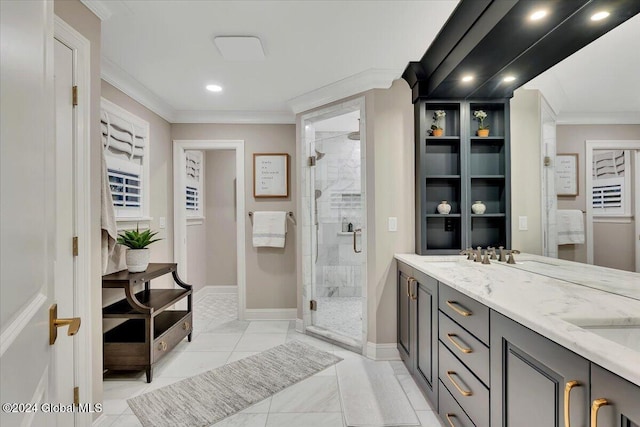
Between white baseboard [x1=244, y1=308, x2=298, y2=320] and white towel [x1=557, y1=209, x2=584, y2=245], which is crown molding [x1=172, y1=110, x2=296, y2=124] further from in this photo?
white towel [x1=557, y1=209, x2=584, y2=245]

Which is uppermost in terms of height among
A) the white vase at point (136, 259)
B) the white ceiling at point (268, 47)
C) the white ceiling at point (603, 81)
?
the white ceiling at point (268, 47)

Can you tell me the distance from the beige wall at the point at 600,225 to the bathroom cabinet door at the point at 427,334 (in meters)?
0.74

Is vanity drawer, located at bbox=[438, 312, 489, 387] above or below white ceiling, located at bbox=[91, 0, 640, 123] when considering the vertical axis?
below

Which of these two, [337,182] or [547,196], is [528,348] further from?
[337,182]

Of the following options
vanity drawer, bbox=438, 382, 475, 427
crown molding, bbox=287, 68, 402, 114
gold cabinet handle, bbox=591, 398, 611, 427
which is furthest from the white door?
crown molding, bbox=287, 68, 402, 114

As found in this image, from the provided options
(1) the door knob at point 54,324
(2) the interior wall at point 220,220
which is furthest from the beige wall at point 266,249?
(1) the door knob at point 54,324

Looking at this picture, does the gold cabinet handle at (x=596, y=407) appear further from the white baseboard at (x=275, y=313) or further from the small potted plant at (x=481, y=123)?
the white baseboard at (x=275, y=313)

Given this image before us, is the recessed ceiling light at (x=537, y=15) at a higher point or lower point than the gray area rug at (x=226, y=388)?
higher

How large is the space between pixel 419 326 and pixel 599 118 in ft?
4.98

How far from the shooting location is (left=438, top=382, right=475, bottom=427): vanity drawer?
1456 mm

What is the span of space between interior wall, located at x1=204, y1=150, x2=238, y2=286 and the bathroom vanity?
137 inches

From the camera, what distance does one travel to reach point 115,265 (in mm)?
2555

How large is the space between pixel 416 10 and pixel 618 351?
6.18 ft

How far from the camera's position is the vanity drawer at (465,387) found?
4.21 feet
